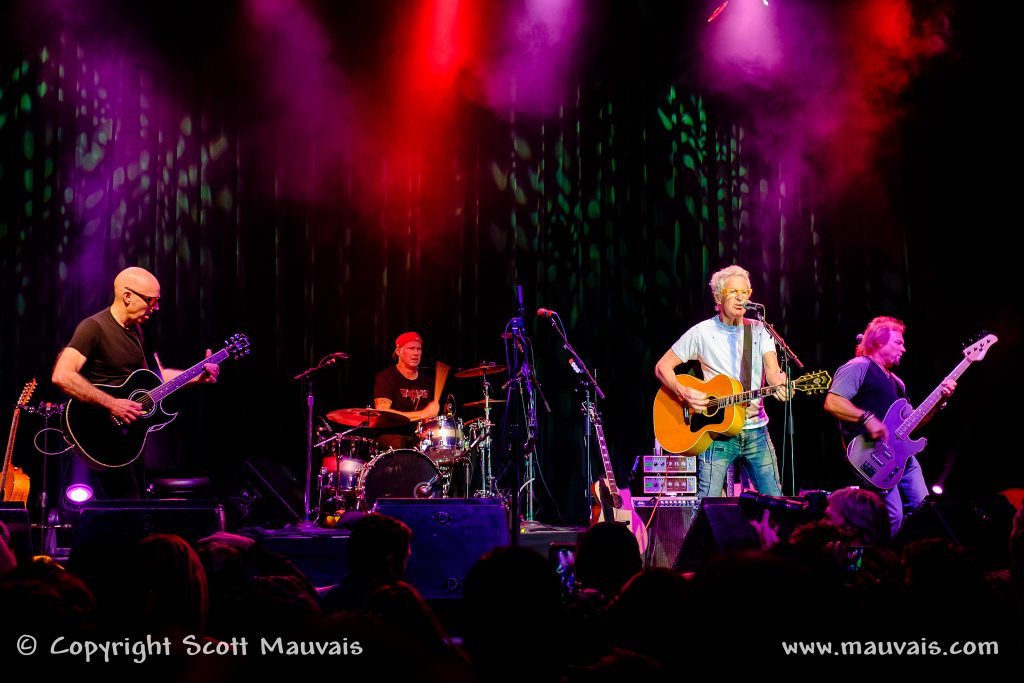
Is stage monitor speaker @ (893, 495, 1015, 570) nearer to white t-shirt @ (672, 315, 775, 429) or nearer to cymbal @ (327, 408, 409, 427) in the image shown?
white t-shirt @ (672, 315, 775, 429)

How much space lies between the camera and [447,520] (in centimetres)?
529

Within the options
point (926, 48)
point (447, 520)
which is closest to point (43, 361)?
point (447, 520)

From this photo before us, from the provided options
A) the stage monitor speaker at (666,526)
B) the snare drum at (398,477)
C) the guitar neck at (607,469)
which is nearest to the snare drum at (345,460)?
the snare drum at (398,477)

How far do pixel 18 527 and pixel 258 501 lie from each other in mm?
3588

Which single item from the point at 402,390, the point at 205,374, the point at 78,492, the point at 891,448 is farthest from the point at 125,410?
the point at 891,448

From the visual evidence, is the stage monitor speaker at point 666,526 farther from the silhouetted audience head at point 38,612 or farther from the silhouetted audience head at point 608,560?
the silhouetted audience head at point 38,612

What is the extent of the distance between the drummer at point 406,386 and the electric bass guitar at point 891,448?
4073mm

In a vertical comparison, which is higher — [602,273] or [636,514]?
[602,273]

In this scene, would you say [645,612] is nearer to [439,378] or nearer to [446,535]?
[446,535]

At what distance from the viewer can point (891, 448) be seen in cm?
721

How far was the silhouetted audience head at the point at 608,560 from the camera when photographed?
3.33 meters

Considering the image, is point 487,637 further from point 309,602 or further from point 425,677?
point 309,602

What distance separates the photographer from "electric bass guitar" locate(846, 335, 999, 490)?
23.5 ft

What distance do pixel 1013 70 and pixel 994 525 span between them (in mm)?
5823
